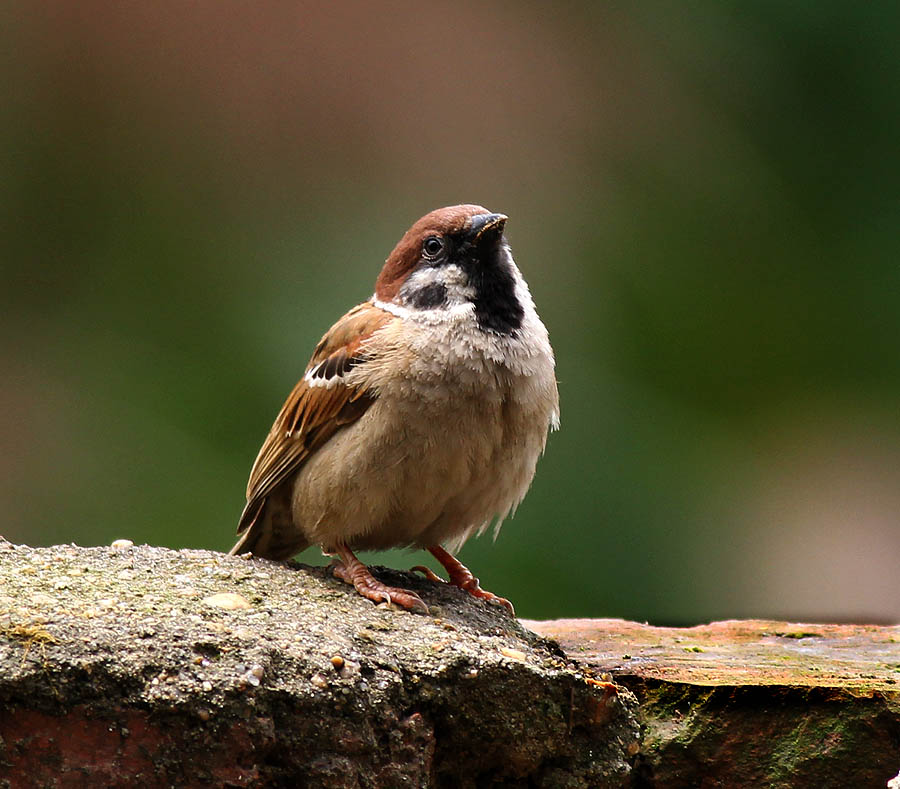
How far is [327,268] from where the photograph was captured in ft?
16.7

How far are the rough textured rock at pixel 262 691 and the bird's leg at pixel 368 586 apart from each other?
7 cm

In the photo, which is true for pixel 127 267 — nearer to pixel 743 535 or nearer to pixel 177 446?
pixel 177 446

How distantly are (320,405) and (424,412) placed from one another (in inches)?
14.2

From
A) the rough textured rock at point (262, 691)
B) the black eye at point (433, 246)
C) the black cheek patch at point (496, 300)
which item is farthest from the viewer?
the black eye at point (433, 246)

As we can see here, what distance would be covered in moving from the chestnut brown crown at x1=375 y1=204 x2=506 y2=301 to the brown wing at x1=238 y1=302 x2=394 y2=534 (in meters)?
0.09

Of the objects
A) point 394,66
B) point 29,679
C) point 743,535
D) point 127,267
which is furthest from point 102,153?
point 29,679

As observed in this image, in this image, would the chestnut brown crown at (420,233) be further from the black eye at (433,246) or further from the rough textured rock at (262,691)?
the rough textured rock at (262,691)

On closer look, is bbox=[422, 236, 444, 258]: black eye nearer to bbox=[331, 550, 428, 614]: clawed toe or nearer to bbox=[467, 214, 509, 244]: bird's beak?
bbox=[467, 214, 509, 244]: bird's beak

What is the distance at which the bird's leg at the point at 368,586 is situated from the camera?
9.26ft

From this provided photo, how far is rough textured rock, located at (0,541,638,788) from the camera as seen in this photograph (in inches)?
80.7

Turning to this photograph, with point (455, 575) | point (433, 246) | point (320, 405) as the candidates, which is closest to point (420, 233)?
point (433, 246)

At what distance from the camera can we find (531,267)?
5.31m

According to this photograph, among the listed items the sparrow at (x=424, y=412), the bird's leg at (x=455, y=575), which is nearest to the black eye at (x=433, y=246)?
the sparrow at (x=424, y=412)

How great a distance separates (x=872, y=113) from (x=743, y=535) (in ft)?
5.50
